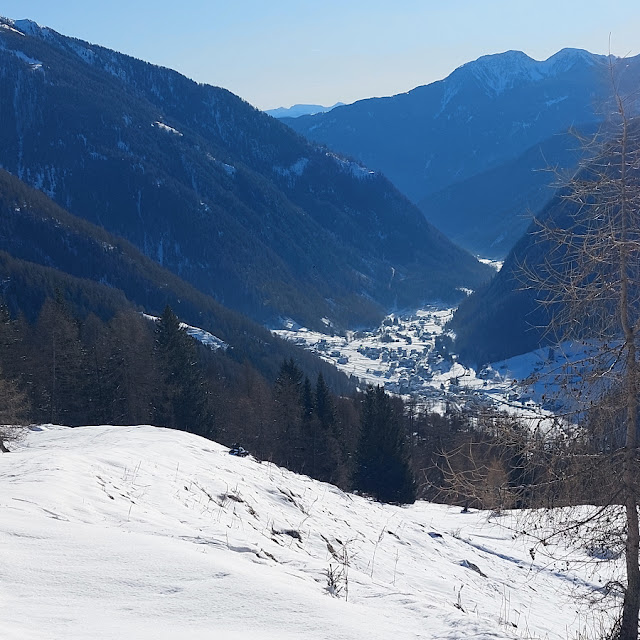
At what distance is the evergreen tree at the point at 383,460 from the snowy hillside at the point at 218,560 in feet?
51.1

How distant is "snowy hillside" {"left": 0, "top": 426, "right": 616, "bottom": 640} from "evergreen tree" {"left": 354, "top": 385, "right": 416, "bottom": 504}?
15589mm

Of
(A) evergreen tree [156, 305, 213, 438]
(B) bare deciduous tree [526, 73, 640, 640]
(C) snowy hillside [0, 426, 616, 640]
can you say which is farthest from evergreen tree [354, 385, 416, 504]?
(B) bare deciduous tree [526, 73, 640, 640]

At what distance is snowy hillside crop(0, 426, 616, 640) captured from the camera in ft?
23.7

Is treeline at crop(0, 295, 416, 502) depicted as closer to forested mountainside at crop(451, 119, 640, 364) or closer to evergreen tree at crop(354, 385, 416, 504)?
evergreen tree at crop(354, 385, 416, 504)

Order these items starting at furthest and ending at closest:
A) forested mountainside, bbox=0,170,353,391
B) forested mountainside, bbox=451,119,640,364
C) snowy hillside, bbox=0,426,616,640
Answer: forested mountainside, bbox=0,170,353,391, forested mountainside, bbox=451,119,640,364, snowy hillside, bbox=0,426,616,640

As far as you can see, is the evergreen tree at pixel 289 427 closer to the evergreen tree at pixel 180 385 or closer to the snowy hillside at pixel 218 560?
the evergreen tree at pixel 180 385

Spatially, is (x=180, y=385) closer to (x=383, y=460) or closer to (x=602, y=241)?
(x=383, y=460)

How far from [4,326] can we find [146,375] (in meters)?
10.6

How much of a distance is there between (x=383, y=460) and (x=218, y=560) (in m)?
30.4

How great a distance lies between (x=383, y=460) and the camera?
3872cm

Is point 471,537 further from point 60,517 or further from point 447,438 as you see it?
point 447,438

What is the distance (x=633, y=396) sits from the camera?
9.24 metres

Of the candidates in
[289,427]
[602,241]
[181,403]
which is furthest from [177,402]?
[602,241]

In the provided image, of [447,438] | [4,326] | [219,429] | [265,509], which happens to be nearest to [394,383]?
[447,438]
